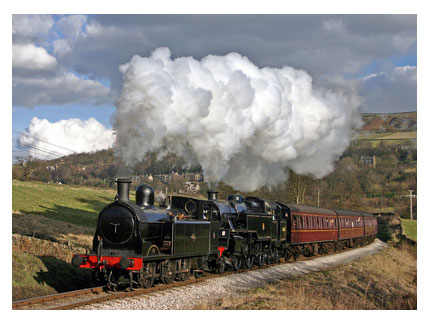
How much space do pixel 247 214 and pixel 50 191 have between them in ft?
103

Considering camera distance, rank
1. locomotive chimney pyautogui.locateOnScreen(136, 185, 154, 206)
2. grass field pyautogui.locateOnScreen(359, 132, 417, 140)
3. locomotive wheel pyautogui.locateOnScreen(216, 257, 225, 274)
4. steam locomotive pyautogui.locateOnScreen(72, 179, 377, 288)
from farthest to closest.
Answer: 1. grass field pyautogui.locateOnScreen(359, 132, 417, 140)
2. locomotive wheel pyautogui.locateOnScreen(216, 257, 225, 274)
3. locomotive chimney pyautogui.locateOnScreen(136, 185, 154, 206)
4. steam locomotive pyautogui.locateOnScreen(72, 179, 377, 288)

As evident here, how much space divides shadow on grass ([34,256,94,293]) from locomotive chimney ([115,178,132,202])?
3575 mm

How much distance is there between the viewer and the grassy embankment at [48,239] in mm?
14453

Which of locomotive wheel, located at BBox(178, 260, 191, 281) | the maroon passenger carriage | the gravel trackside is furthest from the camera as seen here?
the maroon passenger carriage

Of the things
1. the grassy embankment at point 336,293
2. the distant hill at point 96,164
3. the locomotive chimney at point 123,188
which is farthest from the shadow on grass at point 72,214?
the grassy embankment at point 336,293

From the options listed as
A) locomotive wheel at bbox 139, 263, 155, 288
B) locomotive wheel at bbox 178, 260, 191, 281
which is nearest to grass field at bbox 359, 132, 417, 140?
locomotive wheel at bbox 178, 260, 191, 281

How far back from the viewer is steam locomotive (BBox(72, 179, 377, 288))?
14211 mm

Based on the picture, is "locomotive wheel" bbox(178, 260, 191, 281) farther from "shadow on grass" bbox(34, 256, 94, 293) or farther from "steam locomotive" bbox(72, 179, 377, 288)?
"shadow on grass" bbox(34, 256, 94, 293)

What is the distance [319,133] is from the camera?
30531 millimetres

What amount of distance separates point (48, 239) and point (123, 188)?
8.42m

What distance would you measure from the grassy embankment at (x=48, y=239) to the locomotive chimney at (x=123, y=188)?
362cm

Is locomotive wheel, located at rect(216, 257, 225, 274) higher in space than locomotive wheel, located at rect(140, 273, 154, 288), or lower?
lower

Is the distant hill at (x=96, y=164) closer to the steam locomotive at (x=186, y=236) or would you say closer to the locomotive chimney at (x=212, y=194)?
the locomotive chimney at (x=212, y=194)

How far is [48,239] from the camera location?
69.8 ft
